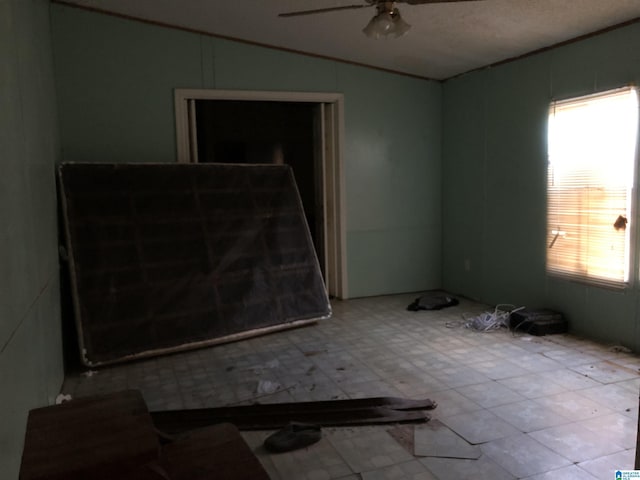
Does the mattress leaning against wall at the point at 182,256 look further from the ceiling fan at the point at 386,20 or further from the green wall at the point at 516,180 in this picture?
the ceiling fan at the point at 386,20

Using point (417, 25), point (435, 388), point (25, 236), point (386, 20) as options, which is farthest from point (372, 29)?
point (435, 388)

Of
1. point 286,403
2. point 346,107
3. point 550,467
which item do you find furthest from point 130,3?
point 550,467

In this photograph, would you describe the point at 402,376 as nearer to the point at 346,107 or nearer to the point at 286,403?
the point at 286,403

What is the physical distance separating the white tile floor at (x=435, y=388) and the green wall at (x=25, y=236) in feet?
2.61

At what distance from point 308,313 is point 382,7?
271 centimetres

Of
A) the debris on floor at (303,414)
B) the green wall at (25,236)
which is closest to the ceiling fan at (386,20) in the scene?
the green wall at (25,236)

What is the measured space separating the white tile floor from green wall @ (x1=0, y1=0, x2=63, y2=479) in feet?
2.61

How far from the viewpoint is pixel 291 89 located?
5.11 meters

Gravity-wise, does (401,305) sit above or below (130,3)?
below

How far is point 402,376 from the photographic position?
3342mm

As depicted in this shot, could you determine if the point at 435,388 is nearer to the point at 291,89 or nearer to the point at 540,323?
the point at 540,323

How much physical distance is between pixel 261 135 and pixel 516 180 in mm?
3371

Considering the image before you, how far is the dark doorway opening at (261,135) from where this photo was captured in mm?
6293

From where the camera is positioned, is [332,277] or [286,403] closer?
[286,403]
